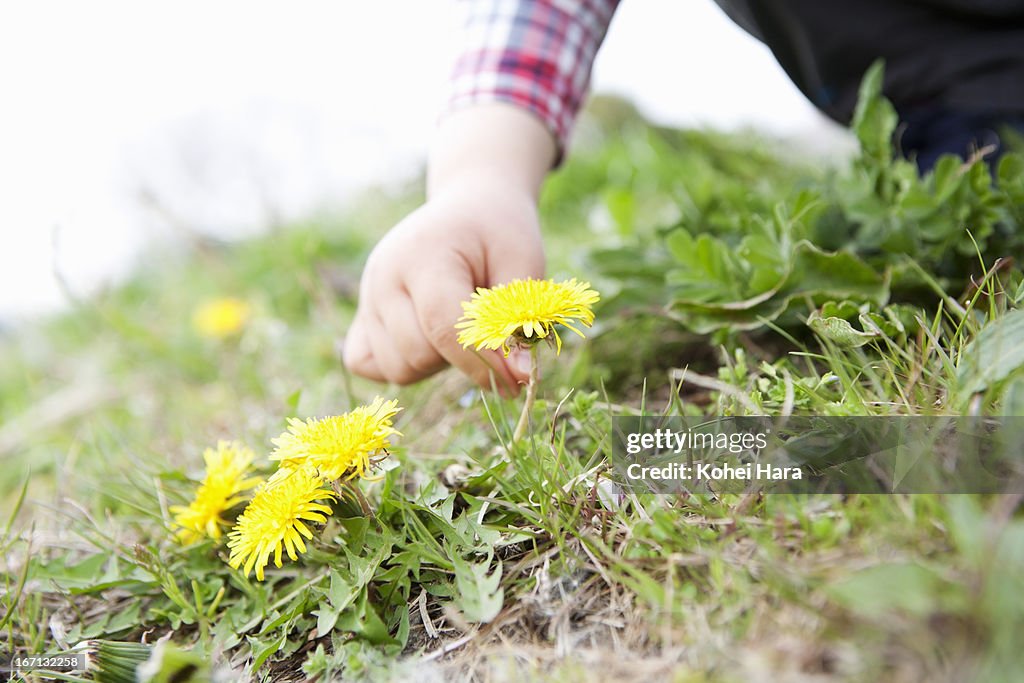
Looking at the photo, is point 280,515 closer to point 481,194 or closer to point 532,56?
point 481,194

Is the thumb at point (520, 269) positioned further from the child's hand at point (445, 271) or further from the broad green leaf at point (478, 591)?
the broad green leaf at point (478, 591)

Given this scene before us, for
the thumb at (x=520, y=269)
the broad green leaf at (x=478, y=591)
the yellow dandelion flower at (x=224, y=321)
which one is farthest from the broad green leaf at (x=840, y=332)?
the yellow dandelion flower at (x=224, y=321)

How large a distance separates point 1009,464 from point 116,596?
1.30 metres

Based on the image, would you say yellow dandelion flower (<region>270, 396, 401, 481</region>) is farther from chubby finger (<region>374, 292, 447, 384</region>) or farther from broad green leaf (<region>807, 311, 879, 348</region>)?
broad green leaf (<region>807, 311, 879, 348</region>)

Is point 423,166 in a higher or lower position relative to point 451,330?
lower

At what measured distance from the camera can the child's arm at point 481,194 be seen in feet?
3.82

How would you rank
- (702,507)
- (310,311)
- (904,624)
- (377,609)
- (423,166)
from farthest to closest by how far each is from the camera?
1. (423,166)
2. (310,311)
3. (377,609)
4. (702,507)
5. (904,624)

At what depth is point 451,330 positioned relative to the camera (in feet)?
3.70

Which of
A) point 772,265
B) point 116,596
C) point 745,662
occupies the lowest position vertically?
point 116,596

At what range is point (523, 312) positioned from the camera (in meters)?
0.92

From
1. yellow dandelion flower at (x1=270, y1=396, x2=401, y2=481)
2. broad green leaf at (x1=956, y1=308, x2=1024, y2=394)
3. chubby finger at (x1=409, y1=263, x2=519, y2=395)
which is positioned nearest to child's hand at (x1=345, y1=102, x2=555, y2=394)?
chubby finger at (x1=409, y1=263, x2=519, y2=395)

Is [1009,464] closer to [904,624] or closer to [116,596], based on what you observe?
[904,624]

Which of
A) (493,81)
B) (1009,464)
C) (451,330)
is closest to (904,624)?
(1009,464)

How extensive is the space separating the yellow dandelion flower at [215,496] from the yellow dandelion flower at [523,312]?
45 centimetres
